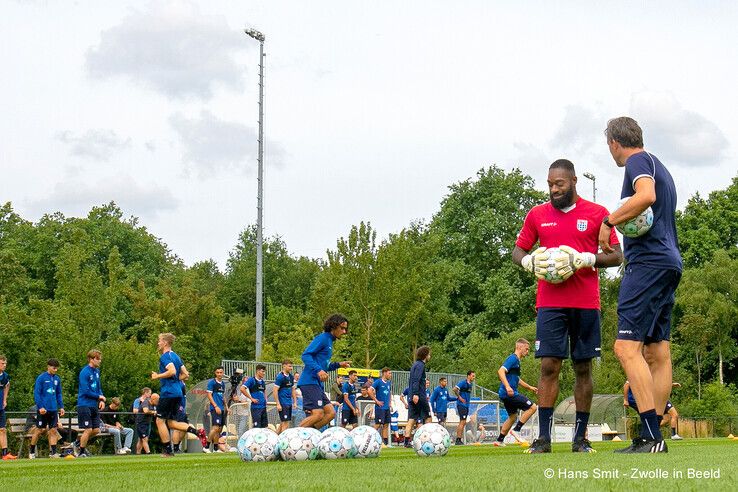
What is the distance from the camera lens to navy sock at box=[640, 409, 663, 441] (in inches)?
305

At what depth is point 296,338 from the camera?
57.2m

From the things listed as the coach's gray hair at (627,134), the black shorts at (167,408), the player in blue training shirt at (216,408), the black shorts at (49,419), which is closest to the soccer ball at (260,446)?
the coach's gray hair at (627,134)

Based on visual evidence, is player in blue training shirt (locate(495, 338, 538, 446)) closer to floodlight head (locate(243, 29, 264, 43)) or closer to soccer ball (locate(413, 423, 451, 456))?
soccer ball (locate(413, 423, 451, 456))

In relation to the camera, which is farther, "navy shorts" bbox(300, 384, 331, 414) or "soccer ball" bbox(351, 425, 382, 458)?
"navy shorts" bbox(300, 384, 331, 414)

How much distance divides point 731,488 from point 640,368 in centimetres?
327

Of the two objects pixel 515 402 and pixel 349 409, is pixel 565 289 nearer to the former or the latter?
pixel 515 402

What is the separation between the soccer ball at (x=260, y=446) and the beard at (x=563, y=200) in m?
3.69

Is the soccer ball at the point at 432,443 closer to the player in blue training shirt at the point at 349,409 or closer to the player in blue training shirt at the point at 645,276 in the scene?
the player in blue training shirt at the point at 645,276

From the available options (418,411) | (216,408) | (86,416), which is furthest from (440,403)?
(86,416)

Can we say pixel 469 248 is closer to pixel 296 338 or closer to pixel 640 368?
pixel 296 338

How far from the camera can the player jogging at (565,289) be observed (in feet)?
29.8

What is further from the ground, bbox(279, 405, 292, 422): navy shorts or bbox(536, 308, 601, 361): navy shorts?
bbox(536, 308, 601, 361): navy shorts

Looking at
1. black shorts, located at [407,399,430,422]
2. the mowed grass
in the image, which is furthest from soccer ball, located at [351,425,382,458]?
black shorts, located at [407,399,430,422]

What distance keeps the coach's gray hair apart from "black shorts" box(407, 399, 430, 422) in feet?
52.4
